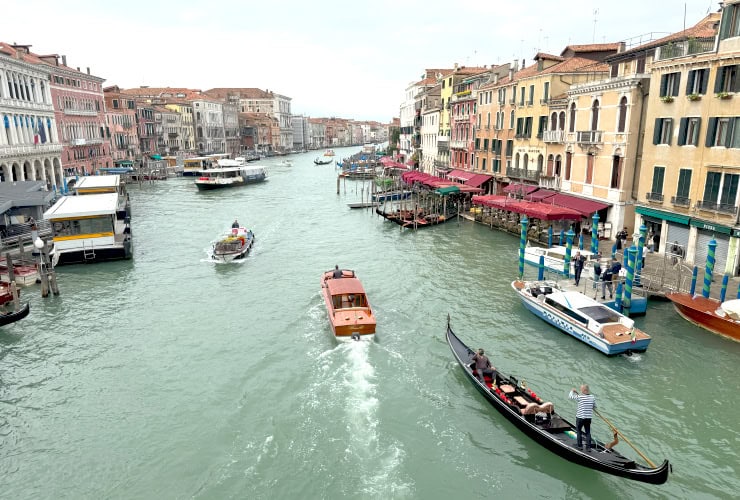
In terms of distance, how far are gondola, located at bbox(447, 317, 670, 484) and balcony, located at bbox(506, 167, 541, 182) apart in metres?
24.2

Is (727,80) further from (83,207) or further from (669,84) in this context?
(83,207)

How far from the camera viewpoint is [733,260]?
765 inches

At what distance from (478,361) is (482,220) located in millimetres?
24273

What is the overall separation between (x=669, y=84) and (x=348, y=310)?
18215 millimetres

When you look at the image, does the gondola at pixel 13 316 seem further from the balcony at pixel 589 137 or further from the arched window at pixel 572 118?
the arched window at pixel 572 118

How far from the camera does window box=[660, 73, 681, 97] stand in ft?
72.4

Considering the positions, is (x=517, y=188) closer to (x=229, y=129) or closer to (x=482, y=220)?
(x=482, y=220)

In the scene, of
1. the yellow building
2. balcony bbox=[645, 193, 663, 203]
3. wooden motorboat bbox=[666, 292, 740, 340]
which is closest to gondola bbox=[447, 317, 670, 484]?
wooden motorboat bbox=[666, 292, 740, 340]

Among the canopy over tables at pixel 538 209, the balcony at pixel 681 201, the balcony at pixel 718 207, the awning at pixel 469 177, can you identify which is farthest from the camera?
the awning at pixel 469 177

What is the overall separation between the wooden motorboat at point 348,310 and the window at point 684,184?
50.7 feet

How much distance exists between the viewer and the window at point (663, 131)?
22673 mm

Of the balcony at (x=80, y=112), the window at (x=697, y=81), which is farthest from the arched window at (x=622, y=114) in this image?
the balcony at (x=80, y=112)

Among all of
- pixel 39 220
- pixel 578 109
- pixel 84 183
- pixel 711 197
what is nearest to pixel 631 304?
pixel 711 197

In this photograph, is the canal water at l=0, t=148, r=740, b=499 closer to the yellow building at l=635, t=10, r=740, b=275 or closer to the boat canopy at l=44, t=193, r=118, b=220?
the boat canopy at l=44, t=193, r=118, b=220
